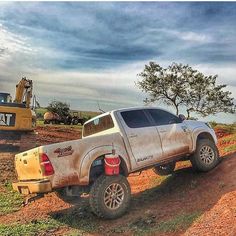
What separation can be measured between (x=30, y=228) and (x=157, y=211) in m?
2.79

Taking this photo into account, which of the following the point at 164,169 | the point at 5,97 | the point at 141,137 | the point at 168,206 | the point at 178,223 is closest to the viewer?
the point at 178,223

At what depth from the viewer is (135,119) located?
31.5ft

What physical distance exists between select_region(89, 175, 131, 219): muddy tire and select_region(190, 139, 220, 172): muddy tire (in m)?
2.58

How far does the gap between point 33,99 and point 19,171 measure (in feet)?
29.0

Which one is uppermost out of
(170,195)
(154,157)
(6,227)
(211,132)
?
(211,132)

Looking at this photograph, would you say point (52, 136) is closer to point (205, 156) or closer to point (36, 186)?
point (205, 156)

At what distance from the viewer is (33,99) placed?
57.3 feet

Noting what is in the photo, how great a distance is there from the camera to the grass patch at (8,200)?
391 inches

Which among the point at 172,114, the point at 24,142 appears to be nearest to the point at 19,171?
the point at 172,114

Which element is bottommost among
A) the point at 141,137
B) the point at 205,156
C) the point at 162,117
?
the point at 205,156

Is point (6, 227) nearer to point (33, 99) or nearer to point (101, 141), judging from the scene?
point (101, 141)

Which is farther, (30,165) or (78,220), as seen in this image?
(78,220)

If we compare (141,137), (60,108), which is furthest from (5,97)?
(60,108)

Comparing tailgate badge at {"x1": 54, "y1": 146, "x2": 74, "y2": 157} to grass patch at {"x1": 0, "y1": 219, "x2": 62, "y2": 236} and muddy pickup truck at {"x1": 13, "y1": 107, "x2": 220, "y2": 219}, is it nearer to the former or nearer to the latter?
muddy pickup truck at {"x1": 13, "y1": 107, "x2": 220, "y2": 219}
